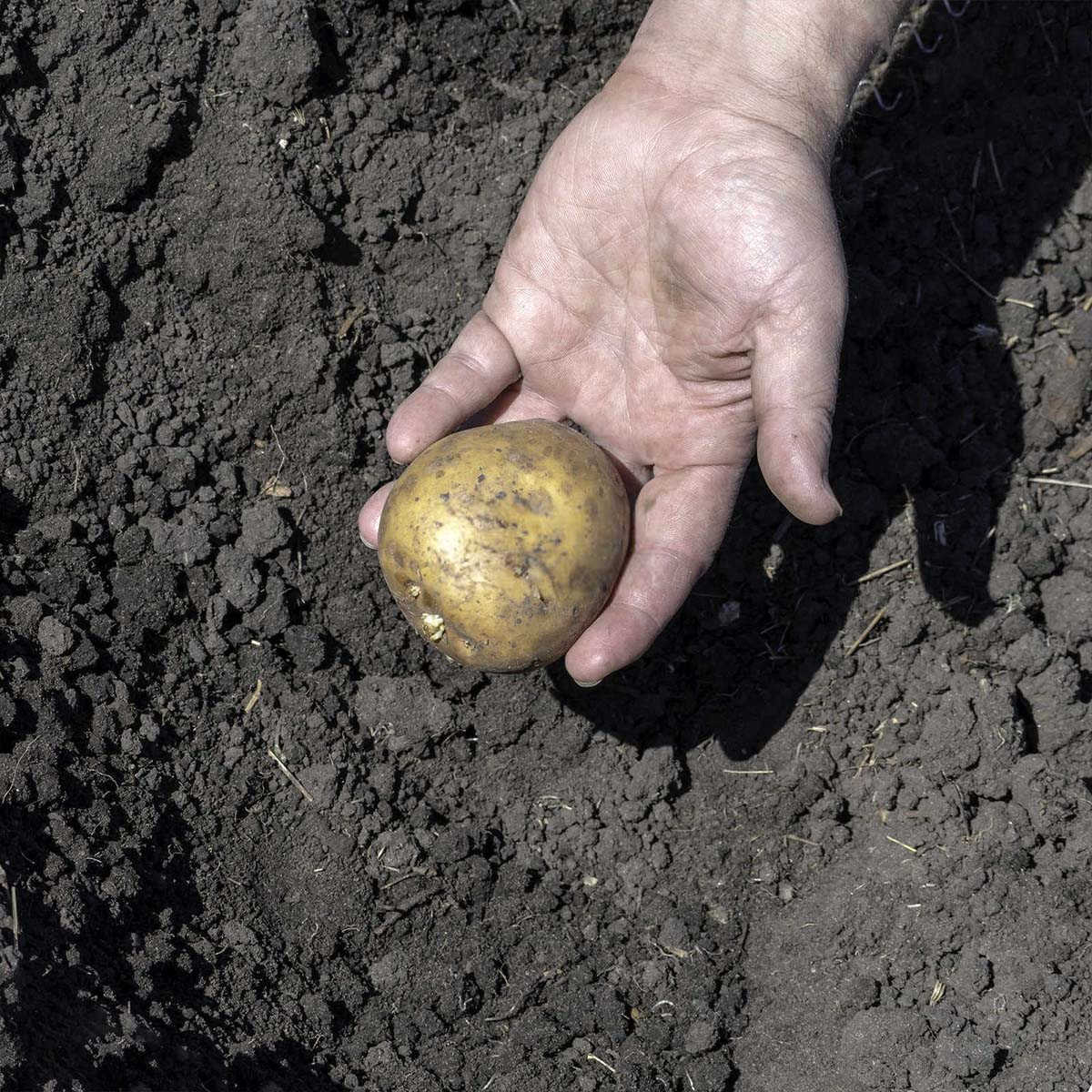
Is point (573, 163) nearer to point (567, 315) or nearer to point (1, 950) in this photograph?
point (567, 315)

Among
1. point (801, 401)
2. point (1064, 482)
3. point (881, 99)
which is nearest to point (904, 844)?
point (1064, 482)

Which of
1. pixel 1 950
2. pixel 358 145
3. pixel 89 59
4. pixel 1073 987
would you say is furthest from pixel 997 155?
pixel 1 950

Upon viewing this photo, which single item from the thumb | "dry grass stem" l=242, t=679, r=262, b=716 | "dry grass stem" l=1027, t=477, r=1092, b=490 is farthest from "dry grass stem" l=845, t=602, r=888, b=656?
"dry grass stem" l=242, t=679, r=262, b=716

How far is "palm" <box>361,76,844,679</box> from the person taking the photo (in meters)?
2.72

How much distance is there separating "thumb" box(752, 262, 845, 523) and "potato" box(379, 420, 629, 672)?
46cm

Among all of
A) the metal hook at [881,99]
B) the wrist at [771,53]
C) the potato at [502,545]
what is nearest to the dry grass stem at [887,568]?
the potato at [502,545]

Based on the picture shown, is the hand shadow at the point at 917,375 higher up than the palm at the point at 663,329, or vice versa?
the palm at the point at 663,329

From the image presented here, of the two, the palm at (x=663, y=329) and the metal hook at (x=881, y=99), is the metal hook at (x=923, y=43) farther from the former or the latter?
the palm at (x=663, y=329)

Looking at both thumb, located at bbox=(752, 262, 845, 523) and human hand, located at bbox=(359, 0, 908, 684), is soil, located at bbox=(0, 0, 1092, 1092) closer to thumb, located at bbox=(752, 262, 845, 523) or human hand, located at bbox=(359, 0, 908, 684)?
human hand, located at bbox=(359, 0, 908, 684)

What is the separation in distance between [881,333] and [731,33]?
3.57 ft

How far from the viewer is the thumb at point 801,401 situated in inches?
100.0

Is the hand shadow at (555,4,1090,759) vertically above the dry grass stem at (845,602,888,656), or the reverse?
the hand shadow at (555,4,1090,759)

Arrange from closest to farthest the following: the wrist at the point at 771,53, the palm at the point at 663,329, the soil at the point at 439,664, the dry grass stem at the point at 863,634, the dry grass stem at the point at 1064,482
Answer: the palm at the point at 663,329
the soil at the point at 439,664
the wrist at the point at 771,53
the dry grass stem at the point at 863,634
the dry grass stem at the point at 1064,482

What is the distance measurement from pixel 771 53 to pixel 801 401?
4.55ft
